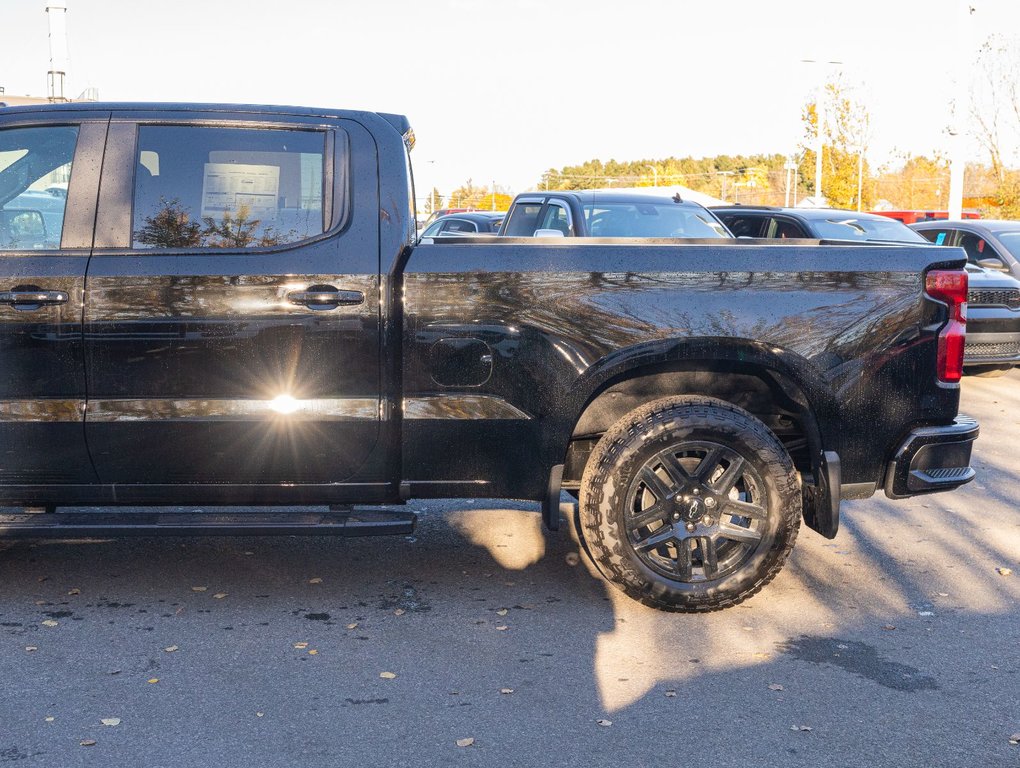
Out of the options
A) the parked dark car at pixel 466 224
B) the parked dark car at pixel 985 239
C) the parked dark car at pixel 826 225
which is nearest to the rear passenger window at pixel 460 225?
the parked dark car at pixel 466 224

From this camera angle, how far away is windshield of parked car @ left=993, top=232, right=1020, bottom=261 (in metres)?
13.2

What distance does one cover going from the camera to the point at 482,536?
602cm

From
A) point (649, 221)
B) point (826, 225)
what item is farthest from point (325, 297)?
point (826, 225)

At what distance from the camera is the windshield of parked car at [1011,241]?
1321 cm

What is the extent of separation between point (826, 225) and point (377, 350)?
9397 millimetres

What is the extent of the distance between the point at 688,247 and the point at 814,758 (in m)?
2.09

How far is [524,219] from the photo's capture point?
12.0m

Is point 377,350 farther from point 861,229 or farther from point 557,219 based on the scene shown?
point 861,229

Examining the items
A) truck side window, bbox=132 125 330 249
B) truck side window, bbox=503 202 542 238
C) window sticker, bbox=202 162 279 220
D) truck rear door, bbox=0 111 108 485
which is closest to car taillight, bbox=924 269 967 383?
truck side window, bbox=132 125 330 249

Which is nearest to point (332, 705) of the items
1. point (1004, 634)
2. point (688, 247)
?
point (688, 247)

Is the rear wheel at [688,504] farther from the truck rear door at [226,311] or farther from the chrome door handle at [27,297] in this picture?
the chrome door handle at [27,297]

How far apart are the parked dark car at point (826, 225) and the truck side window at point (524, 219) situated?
7.87ft

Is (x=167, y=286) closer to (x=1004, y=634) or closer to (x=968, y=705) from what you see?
(x=968, y=705)

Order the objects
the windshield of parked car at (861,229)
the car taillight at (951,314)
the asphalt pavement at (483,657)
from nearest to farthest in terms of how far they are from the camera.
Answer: the asphalt pavement at (483,657) < the car taillight at (951,314) < the windshield of parked car at (861,229)
